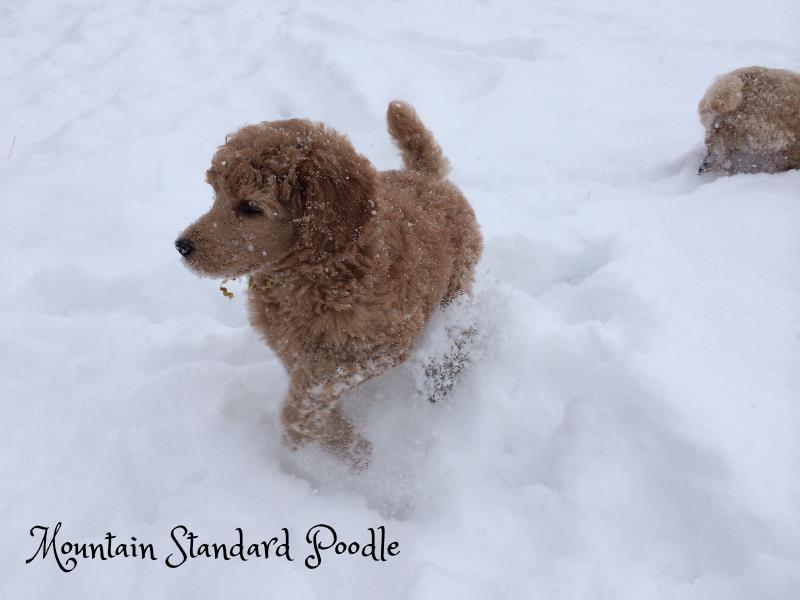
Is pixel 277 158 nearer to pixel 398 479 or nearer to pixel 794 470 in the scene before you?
pixel 398 479

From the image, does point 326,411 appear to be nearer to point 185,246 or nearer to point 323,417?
point 323,417

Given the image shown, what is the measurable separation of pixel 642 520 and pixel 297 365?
64.7 inches

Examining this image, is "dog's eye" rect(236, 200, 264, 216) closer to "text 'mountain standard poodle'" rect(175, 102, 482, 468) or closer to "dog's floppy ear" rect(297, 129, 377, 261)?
"text 'mountain standard poodle'" rect(175, 102, 482, 468)

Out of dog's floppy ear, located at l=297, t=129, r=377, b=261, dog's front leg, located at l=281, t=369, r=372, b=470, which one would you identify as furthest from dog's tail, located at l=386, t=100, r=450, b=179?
dog's front leg, located at l=281, t=369, r=372, b=470

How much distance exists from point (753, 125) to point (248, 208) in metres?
4.75

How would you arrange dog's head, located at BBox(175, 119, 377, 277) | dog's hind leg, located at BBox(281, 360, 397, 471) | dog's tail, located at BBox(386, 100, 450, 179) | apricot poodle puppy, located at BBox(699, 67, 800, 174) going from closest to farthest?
dog's head, located at BBox(175, 119, 377, 277), dog's hind leg, located at BBox(281, 360, 397, 471), dog's tail, located at BBox(386, 100, 450, 179), apricot poodle puppy, located at BBox(699, 67, 800, 174)

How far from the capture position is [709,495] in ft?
6.98

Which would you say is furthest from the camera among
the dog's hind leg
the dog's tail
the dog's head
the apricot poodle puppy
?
the apricot poodle puppy

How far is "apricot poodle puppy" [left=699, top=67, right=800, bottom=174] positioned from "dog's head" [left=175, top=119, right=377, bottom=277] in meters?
3.95

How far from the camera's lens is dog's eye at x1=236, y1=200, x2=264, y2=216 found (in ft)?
6.59


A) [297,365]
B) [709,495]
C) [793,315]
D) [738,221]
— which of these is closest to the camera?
[709,495]

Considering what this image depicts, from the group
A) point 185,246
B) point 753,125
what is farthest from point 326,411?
point 753,125

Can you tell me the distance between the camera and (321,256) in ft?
6.93

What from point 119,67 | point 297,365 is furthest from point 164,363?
point 119,67
